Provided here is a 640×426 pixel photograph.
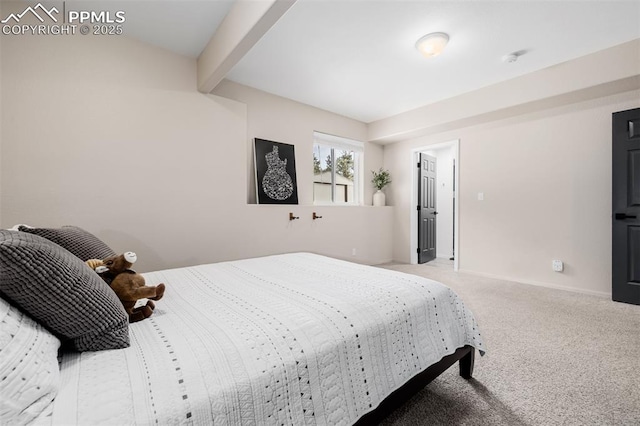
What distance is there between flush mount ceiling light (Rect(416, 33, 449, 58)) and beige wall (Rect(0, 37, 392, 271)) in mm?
2052

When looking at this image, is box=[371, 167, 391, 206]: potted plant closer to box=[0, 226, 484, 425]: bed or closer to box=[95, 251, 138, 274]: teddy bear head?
box=[0, 226, 484, 425]: bed

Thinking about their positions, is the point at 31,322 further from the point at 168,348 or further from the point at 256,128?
the point at 256,128

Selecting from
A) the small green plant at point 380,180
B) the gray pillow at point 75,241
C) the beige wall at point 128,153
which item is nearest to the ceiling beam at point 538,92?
the small green plant at point 380,180

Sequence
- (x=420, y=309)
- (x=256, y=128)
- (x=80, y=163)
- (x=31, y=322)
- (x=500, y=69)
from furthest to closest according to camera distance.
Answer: (x=256, y=128), (x=500, y=69), (x=80, y=163), (x=420, y=309), (x=31, y=322)

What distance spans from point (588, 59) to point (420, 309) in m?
3.47

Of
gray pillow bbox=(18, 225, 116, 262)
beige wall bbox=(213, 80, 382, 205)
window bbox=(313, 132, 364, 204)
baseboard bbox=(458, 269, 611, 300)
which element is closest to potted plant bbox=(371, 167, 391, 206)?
window bbox=(313, 132, 364, 204)

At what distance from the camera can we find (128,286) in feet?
3.53

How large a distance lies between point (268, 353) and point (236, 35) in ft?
7.50

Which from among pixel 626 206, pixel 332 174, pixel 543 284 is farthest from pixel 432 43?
pixel 543 284

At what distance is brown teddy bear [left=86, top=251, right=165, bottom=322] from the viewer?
41.8 inches

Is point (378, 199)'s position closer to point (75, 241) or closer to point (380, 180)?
point (380, 180)

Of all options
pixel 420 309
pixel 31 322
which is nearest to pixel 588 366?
pixel 420 309

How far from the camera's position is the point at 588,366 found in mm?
1734

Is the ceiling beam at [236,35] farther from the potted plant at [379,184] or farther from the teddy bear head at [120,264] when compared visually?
the potted plant at [379,184]
